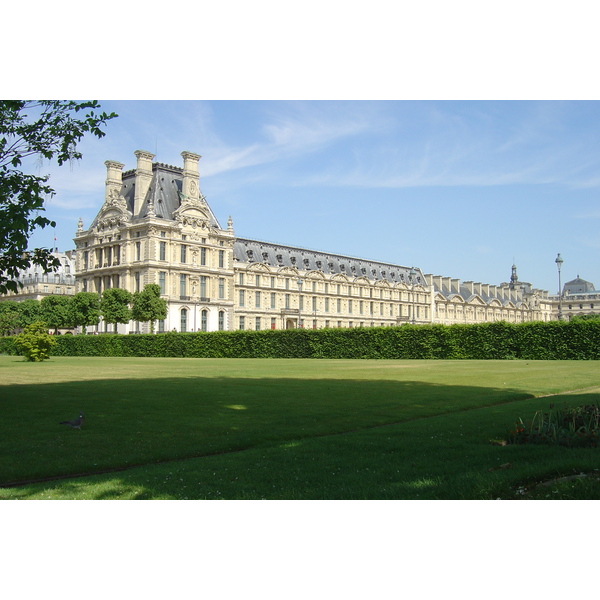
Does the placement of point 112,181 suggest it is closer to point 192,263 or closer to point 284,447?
point 192,263

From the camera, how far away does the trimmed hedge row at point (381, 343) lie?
3669 centimetres

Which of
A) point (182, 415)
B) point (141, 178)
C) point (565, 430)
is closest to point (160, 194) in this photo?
point (141, 178)

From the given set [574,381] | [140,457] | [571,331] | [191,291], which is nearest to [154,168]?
[191,291]

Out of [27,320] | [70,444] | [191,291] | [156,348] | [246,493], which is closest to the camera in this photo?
[246,493]

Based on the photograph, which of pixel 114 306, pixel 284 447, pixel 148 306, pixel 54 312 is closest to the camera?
pixel 284 447

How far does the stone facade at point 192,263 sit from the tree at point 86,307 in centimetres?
714

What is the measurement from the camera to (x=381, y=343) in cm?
4475

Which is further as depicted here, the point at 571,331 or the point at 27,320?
the point at 27,320

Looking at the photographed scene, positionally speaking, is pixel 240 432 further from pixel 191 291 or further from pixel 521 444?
pixel 191 291

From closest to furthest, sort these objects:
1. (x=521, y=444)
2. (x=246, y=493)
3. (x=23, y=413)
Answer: (x=246, y=493) → (x=521, y=444) → (x=23, y=413)

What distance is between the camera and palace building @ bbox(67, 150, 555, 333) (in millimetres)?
84562

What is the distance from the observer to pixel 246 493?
278 inches

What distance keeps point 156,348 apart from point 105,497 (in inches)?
2042

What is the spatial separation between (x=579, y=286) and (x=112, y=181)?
133410 mm
